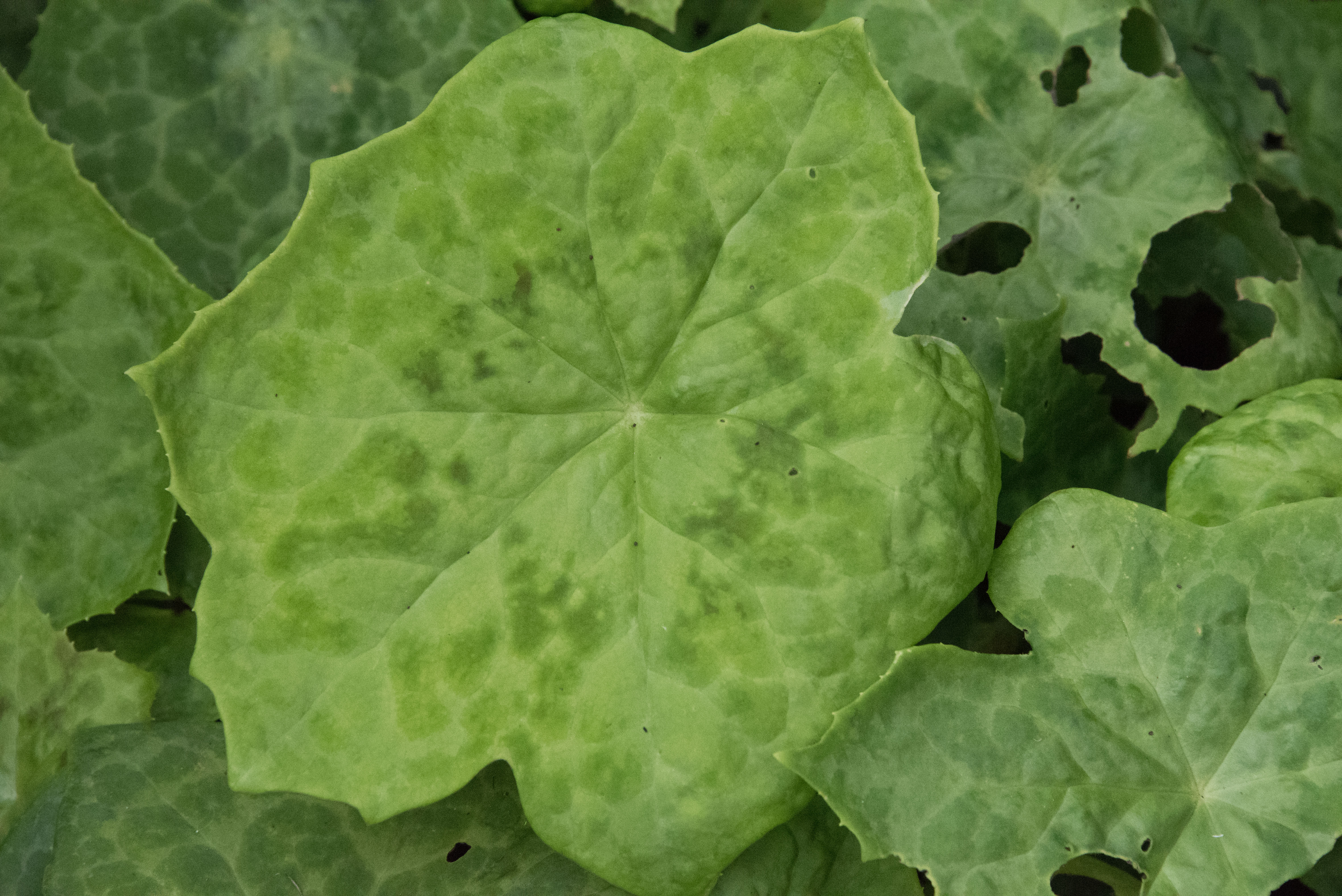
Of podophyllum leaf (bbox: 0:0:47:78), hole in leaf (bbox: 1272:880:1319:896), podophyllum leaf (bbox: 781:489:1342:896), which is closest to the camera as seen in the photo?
podophyllum leaf (bbox: 781:489:1342:896)

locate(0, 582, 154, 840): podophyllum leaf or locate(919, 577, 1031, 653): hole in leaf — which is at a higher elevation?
locate(0, 582, 154, 840): podophyllum leaf

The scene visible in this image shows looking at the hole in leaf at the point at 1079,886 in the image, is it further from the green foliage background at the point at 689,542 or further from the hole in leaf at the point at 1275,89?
the hole in leaf at the point at 1275,89

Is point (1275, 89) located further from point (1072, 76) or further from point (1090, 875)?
point (1090, 875)

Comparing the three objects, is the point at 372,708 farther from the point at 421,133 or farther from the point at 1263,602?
the point at 1263,602

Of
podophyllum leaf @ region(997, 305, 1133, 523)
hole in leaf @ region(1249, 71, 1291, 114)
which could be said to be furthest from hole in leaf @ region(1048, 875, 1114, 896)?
hole in leaf @ region(1249, 71, 1291, 114)

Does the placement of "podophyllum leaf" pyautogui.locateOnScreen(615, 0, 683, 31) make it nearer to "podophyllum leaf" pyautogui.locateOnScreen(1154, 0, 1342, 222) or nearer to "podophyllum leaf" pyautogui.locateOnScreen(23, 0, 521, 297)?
"podophyllum leaf" pyautogui.locateOnScreen(23, 0, 521, 297)

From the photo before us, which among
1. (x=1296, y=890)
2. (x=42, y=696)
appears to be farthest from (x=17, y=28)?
(x=1296, y=890)
